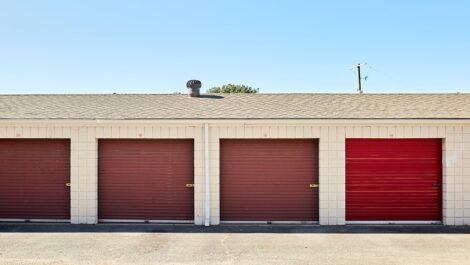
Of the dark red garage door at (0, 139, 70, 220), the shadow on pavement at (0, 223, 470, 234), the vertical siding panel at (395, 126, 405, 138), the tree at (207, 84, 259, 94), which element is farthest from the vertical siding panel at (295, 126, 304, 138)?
the tree at (207, 84, 259, 94)

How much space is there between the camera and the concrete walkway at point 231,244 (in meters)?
7.33

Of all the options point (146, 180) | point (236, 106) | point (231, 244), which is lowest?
point (231, 244)

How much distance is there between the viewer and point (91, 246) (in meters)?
8.17

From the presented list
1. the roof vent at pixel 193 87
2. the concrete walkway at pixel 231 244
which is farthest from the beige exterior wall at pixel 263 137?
the roof vent at pixel 193 87

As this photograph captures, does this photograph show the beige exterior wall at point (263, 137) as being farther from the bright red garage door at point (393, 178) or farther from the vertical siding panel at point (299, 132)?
the bright red garage door at point (393, 178)

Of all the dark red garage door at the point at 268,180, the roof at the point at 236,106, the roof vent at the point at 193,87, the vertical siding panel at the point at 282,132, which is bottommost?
the dark red garage door at the point at 268,180

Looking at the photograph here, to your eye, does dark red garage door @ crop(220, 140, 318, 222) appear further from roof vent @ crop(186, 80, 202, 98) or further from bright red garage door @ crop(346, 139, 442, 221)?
roof vent @ crop(186, 80, 202, 98)

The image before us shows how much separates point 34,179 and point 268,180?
619 cm

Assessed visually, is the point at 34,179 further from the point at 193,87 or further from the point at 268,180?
the point at 268,180

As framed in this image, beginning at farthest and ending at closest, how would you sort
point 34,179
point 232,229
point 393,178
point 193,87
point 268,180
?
point 193,87 < point 34,179 < point 268,180 < point 393,178 < point 232,229

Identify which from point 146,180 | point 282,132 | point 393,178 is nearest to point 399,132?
point 393,178

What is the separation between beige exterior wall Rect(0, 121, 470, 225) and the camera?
1020 cm

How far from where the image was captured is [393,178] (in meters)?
10.4

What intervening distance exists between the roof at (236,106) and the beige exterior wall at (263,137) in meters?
0.26
